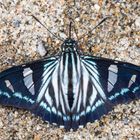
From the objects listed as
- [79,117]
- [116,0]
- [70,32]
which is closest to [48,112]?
[79,117]

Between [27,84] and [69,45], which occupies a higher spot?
[69,45]

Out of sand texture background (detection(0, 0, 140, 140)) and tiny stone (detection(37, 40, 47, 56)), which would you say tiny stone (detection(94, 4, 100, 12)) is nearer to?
sand texture background (detection(0, 0, 140, 140))

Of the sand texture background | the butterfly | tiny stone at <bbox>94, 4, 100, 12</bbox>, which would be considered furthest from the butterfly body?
tiny stone at <bbox>94, 4, 100, 12</bbox>

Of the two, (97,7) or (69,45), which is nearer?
(69,45)

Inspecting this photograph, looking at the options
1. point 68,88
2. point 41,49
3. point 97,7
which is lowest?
point 68,88

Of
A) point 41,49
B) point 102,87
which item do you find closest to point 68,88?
point 102,87

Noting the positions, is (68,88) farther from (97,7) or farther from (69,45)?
(97,7)

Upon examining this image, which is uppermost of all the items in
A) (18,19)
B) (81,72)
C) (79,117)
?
(18,19)

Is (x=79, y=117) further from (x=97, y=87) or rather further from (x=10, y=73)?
(x=10, y=73)
